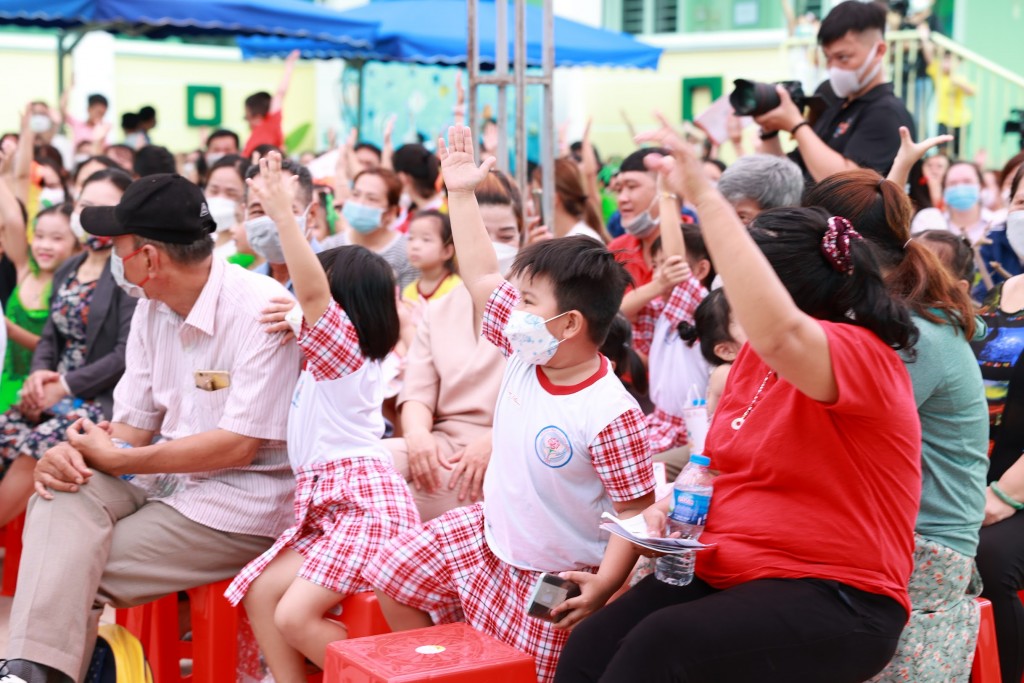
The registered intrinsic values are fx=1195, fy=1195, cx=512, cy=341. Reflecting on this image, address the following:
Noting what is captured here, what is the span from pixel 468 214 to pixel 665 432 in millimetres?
1386

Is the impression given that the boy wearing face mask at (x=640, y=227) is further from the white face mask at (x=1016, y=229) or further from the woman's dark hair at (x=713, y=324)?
the white face mask at (x=1016, y=229)

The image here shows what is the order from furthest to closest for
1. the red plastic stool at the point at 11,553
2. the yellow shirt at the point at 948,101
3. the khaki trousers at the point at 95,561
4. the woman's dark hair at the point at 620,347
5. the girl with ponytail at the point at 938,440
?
1. the yellow shirt at the point at 948,101
2. the red plastic stool at the point at 11,553
3. the woman's dark hair at the point at 620,347
4. the khaki trousers at the point at 95,561
5. the girl with ponytail at the point at 938,440

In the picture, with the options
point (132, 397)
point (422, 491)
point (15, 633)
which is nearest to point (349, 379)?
point (422, 491)

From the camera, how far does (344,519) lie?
306 cm

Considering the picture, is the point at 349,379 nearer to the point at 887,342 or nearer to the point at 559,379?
the point at 559,379

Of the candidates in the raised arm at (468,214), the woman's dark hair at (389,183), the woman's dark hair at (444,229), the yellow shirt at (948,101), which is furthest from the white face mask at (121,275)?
the yellow shirt at (948,101)

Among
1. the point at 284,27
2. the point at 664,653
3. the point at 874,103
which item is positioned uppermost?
the point at 284,27

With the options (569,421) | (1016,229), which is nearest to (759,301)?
(569,421)

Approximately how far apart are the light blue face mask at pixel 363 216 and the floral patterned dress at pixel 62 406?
4.58ft

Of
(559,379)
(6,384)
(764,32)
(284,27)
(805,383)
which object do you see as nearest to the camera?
(805,383)

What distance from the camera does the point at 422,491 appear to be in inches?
135

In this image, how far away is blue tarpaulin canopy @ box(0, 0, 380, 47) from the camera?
7969mm

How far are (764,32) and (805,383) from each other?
13105 mm

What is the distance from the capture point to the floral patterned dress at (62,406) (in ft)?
13.6
